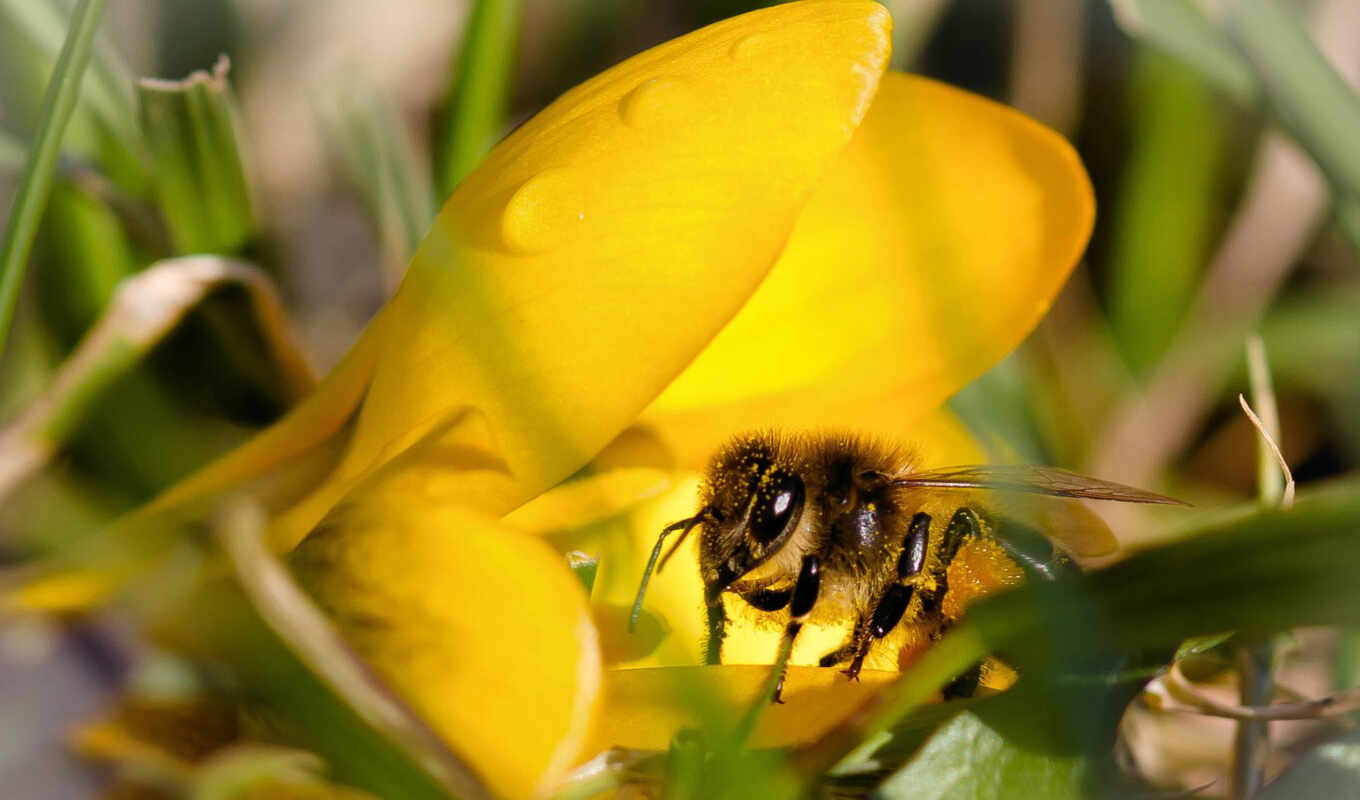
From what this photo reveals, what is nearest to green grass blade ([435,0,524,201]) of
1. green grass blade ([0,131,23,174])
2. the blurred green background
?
the blurred green background

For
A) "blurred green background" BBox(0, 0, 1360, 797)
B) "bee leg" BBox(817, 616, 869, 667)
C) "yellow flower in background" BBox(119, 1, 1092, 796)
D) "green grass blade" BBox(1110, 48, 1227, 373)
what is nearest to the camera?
"yellow flower in background" BBox(119, 1, 1092, 796)

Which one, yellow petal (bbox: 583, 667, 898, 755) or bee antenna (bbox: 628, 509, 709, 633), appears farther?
bee antenna (bbox: 628, 509, 709, 633)

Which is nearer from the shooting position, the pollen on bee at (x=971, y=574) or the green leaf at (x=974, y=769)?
the green leaf at (x=974, y=769)

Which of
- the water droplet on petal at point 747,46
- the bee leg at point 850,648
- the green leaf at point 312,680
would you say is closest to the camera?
the green leaf at point 312,680

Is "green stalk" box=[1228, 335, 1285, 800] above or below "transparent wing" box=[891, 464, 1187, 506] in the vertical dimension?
below

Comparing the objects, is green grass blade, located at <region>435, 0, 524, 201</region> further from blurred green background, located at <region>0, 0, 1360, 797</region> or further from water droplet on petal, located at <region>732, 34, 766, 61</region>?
water droplet on petal, located at <region>732, 34, 766, 61</region>

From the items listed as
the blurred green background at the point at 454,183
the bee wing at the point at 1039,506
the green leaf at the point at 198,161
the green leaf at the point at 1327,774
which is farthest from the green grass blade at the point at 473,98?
the green leaf at the point at 1327,774

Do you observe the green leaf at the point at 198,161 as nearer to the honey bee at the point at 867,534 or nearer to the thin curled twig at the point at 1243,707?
the honey bee at the point at 867,534

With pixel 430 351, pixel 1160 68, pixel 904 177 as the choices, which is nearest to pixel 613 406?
pixel 430 351
